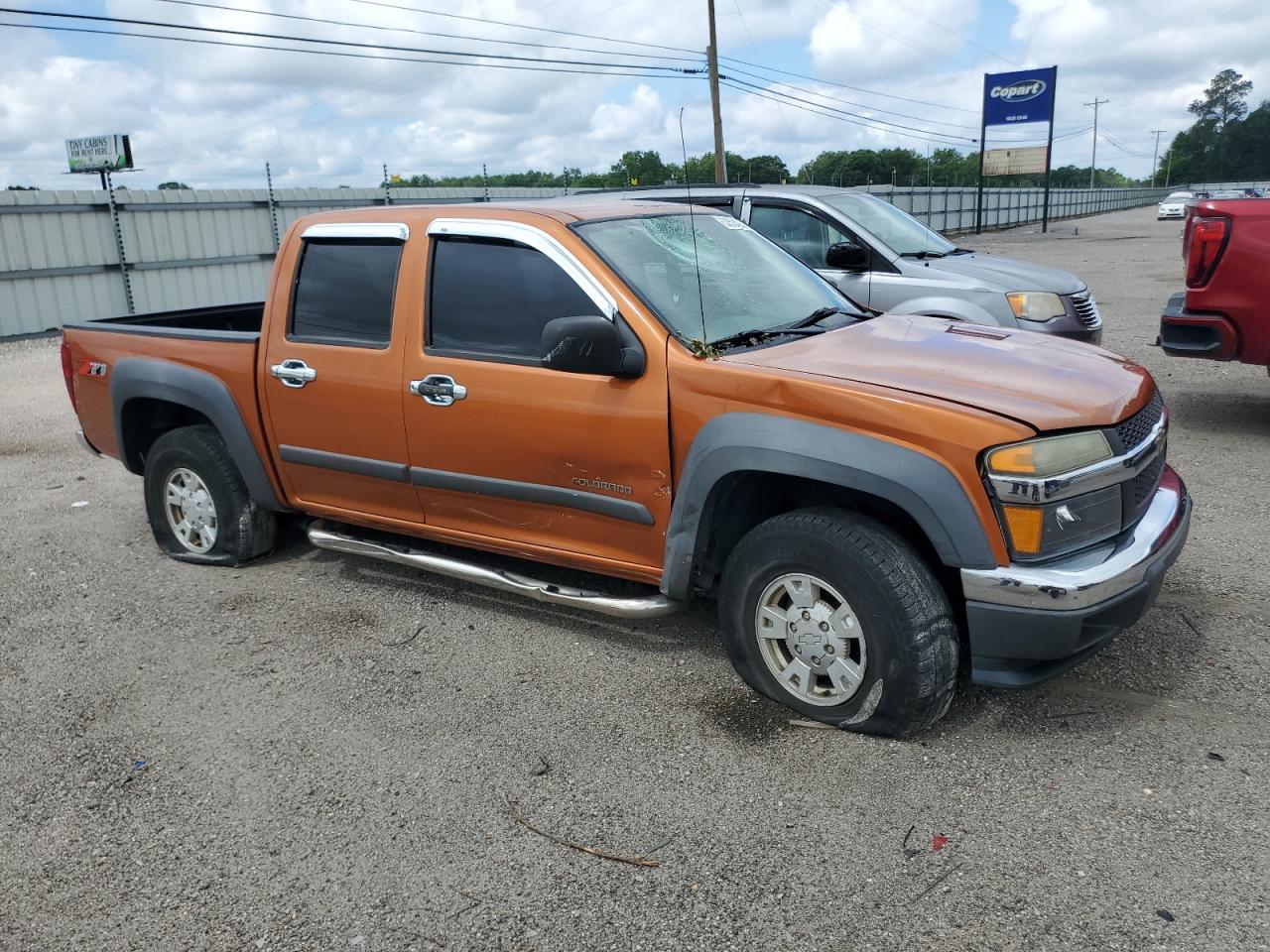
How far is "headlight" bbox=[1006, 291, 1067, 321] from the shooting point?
298 inches

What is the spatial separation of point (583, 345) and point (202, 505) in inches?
112

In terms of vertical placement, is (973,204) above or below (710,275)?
below

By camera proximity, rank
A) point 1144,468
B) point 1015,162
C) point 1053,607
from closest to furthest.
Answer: point 1053,607, point 1144,468, point 1015,162

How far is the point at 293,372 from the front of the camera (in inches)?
184

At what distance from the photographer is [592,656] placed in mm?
4199

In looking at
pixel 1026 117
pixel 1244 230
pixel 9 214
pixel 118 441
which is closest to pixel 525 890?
pixel 118 441

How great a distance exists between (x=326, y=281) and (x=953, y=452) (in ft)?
9.66

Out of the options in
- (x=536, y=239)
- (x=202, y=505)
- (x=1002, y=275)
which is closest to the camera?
(x=536, y=239)

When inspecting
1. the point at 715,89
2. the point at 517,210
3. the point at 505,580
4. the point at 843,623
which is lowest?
the point at 505,580

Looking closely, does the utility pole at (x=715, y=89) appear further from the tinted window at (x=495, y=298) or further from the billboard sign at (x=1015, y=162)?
the tinted window at (x=495, y=298)

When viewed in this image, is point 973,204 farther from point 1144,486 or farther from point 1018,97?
point 1144,486

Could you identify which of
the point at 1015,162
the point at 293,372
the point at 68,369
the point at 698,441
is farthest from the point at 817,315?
the point at 1015,162

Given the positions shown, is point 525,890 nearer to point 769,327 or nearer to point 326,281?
point 769,327

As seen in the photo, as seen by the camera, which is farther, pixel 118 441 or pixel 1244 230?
pixel 1244 230
